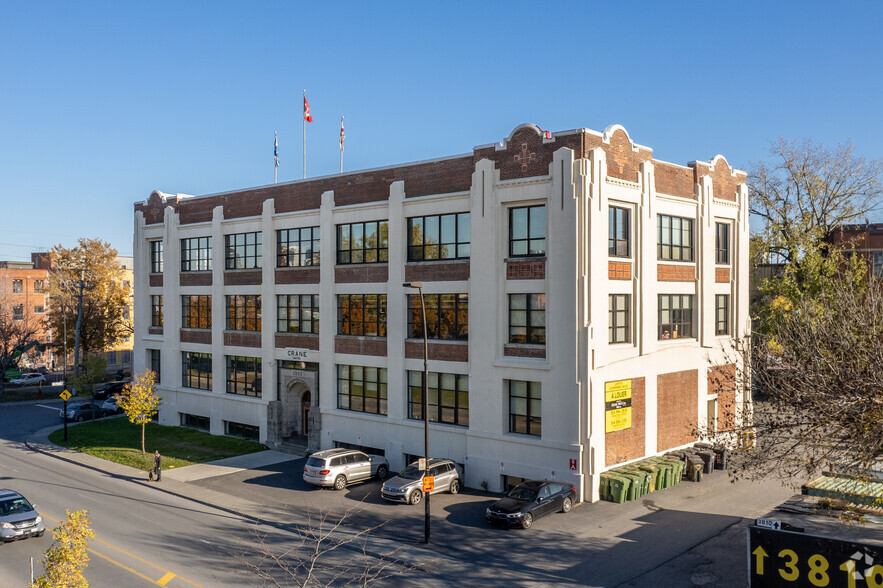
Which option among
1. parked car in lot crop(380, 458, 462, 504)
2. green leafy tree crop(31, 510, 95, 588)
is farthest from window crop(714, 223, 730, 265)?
green leafy tree crop(31, 510, 95, 588)

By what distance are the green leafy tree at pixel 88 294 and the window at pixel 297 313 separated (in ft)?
113

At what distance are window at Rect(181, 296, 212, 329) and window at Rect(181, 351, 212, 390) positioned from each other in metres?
1.87

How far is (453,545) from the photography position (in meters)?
22.9

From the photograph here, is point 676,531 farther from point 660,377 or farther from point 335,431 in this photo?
point 335,431

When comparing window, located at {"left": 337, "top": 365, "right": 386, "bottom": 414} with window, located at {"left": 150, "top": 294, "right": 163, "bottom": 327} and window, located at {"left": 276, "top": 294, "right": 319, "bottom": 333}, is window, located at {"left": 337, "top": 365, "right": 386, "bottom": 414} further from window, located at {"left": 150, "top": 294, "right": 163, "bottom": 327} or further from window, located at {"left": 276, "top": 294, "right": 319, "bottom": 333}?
window, located at {"left": 150, "top": 294, "right": 163, "bottom": 327}

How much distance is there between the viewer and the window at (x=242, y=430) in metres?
A: 41.4

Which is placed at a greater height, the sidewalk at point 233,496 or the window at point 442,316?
the window at point 442,316

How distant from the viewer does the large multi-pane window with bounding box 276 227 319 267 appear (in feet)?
126

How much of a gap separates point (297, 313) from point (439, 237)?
1091 cm

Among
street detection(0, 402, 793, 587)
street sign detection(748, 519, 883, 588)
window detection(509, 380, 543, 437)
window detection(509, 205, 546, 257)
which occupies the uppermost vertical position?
A: window detection(509, 205, 546, 257)

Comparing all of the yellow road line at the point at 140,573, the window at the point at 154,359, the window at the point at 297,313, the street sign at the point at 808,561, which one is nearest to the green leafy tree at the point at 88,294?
the window at the point at 154,359

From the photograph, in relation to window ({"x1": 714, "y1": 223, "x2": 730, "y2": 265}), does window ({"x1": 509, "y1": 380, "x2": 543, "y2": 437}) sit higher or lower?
lower

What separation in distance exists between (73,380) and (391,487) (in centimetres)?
3601

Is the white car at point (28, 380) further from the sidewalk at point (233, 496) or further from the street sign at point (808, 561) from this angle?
the street sign at point (808, 561)
